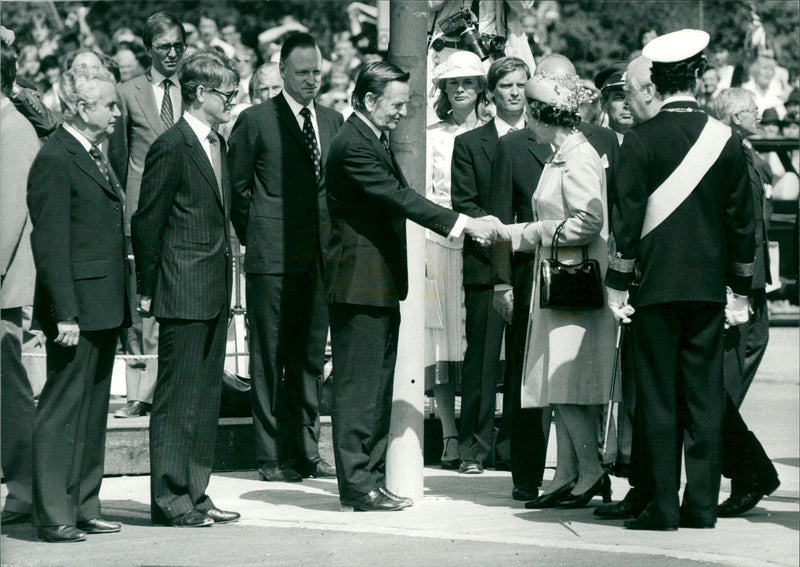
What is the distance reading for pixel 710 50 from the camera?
1089 inches

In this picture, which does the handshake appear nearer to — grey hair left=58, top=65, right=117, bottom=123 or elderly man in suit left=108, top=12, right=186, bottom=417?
grey hair left=58, top=65, right=117, bottom=123

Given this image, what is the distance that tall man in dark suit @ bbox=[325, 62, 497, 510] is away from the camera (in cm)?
911

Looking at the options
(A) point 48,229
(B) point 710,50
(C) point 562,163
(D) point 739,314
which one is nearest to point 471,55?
(C) point 562,163

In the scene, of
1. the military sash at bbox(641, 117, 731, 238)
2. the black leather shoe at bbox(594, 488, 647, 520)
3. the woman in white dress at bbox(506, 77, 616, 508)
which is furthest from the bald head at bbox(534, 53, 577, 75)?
the black leather shoe at bbox(594, 488, 647, 520)

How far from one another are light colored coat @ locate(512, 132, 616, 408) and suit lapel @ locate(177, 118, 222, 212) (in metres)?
1.66

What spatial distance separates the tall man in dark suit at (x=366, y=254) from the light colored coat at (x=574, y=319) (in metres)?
0.39

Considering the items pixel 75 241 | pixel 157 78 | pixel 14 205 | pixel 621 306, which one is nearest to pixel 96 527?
pixel 75 241

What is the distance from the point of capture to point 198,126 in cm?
898

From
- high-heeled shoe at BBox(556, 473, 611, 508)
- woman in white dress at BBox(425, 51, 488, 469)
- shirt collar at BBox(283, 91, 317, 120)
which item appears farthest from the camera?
woman in white dress at BBox(425, 51, 488, 469)

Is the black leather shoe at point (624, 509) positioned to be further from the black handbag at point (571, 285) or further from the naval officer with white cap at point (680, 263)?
the black handbag at point (571, 285)

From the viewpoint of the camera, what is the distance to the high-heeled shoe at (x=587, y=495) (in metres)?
9.32

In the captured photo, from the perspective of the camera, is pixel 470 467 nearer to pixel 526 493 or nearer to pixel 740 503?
pixel 526 493

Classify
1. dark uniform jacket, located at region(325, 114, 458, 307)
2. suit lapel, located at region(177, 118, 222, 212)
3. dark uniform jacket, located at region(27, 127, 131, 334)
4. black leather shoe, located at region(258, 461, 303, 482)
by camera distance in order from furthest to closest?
black leather shoe, located at region(258, 461, 303, 482) < dark uniform jacket, located at region(325, 114, 458, 307) < suit lapel, located at region(177, 118, 222, 212) < dark uniform jacket, located at region(27, 127, 131, 334)

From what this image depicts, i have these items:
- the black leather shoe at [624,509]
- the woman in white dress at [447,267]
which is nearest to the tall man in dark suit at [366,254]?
the black leather shoe at [624,509]
